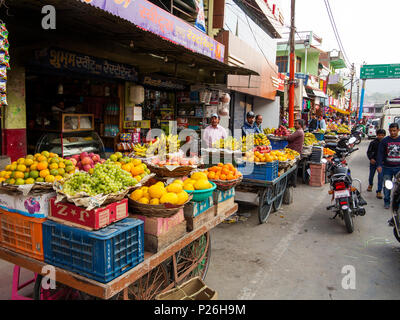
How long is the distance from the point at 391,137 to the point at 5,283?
832cm

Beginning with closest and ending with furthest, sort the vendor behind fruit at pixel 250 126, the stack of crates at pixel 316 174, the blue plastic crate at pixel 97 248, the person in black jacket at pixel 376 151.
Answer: the blue plastic crate at pixel 97 248
the vendor behind fruit at pixel 250 126
the person in black jacket at pixel 376 151
the stack of crates at pixel 316 174

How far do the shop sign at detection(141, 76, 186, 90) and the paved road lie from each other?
4296mm

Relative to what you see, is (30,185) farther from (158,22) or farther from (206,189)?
(158,22)

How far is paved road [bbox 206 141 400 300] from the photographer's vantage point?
3.96m

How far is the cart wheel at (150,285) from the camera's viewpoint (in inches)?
118

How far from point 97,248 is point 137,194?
0.78 meters

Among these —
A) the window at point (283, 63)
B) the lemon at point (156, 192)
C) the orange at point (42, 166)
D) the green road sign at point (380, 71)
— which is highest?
the green road sign at point (380, 71)

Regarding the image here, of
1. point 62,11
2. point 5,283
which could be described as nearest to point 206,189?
point 5,283

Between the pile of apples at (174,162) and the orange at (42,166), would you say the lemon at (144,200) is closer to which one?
the orange at (42,166)

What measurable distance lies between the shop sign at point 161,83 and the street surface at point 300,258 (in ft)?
14.2

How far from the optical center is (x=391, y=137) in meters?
7.72

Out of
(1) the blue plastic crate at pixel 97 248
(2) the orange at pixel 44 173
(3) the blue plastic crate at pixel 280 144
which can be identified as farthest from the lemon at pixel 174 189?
(3) the blue plastic crate at pixel 280 144

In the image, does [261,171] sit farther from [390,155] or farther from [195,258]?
[390,155]

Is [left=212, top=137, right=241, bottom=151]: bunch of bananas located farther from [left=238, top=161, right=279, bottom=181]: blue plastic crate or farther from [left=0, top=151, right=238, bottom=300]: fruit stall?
[left=0, top=151, right=238, bottom=300]: fruit stall
